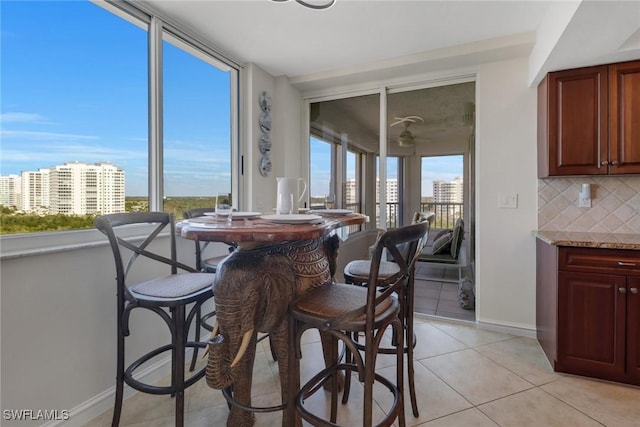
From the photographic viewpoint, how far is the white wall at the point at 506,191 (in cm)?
272

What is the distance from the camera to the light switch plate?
2.76 m

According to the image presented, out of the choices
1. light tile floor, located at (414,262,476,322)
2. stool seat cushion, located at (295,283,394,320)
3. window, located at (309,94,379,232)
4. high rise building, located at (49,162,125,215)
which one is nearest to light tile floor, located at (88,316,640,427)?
light tile floor, located at (414,262,476,322)

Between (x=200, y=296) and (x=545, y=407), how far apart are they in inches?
78.2

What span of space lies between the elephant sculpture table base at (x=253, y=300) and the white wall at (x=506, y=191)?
198 cm

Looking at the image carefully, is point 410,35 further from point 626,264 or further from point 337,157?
point 626,264

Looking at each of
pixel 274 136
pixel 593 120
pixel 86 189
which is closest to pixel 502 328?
pixel 593 120

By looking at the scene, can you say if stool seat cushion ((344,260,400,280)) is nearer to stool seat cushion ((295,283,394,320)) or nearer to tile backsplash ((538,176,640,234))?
stool seat cushion ((295,283,394,320))

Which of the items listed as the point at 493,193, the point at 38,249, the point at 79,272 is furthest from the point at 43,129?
the point at 493,193

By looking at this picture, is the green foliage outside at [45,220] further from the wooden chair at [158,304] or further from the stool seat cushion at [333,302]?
the stool seat cushion at [333,302]

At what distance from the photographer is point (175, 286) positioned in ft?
5.23

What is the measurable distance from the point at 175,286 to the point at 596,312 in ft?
8.30

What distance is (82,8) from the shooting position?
1.82 m

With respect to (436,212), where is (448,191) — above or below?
above

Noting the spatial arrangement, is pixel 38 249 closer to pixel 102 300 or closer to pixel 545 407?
pixel 102 300
